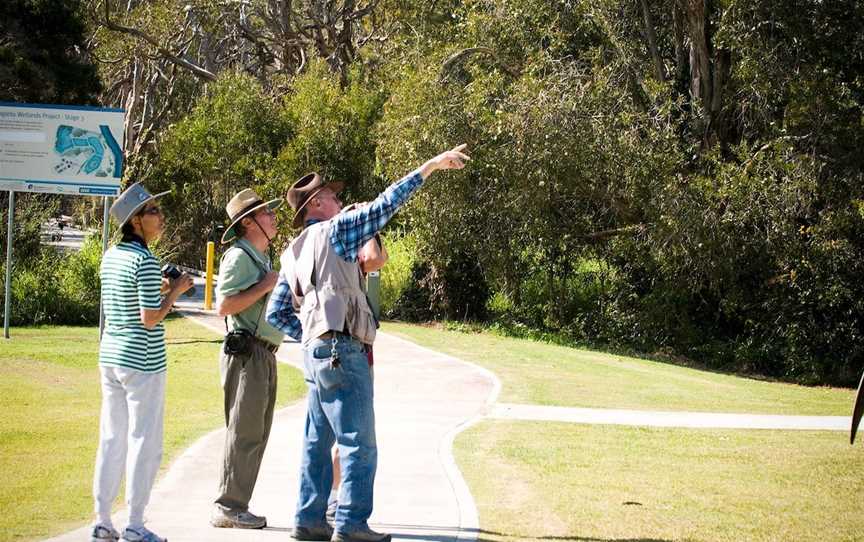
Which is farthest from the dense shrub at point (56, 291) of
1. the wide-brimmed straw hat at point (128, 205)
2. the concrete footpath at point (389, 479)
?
the wide-brimmed straw hat at point (128, 205)

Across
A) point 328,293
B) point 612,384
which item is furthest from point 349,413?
point 612,384

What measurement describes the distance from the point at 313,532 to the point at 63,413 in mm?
6228

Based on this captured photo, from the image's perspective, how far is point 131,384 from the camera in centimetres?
636

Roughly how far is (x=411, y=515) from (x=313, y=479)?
116cm

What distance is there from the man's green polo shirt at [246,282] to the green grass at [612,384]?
6.90m

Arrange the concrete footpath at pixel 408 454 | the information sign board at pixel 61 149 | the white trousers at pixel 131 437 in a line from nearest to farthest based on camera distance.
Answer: the white trousers at pixel 131 437, the concrete footpath at pixel 408 454, the information sign board at pixel 61 149

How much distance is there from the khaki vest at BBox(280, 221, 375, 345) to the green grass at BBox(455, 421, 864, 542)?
1.70 metres

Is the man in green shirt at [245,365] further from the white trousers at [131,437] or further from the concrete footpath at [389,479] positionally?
the white trousers at [131,437]

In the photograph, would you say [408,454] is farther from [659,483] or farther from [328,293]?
[328,293]

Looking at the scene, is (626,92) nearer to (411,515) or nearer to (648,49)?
(648,49)

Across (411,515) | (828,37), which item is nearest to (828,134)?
(828,37)

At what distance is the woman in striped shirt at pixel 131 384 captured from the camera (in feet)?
20.8

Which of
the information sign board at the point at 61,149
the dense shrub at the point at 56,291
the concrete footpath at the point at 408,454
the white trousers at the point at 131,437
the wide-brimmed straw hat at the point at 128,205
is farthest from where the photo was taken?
the dense shrub at the point at 56,291

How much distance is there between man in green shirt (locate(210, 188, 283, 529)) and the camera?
697cm
